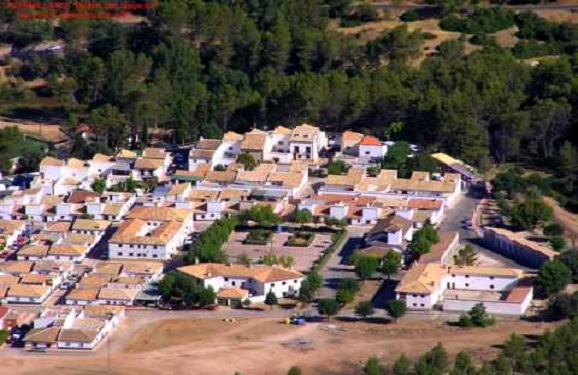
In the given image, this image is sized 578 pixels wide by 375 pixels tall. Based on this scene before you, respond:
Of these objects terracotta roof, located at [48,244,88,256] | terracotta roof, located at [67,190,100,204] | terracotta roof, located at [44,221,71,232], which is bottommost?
terracotta roof, located at [48,244,88,256]

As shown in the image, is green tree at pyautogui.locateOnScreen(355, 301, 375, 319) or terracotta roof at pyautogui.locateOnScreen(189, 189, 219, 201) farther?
terracotta roof at pyautogui.locateOnScreen(189, 189, 219, 201)

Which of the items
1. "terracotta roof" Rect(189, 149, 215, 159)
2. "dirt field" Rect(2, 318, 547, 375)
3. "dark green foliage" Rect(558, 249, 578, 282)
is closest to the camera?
"dirt field" Rect(2, 318, 547, 375)

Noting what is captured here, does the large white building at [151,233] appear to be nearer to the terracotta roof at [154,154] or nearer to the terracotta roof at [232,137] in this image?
the terracotta roof at [154,154]

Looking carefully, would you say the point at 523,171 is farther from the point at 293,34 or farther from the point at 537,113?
the point at 293,34

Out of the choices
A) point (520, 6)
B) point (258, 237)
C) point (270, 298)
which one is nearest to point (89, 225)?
point (258, 237)

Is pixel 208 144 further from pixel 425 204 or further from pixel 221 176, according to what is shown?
pixel 425 204

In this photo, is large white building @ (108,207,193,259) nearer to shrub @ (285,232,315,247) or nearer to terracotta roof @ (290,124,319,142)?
shrub @ (285,232,315,247)

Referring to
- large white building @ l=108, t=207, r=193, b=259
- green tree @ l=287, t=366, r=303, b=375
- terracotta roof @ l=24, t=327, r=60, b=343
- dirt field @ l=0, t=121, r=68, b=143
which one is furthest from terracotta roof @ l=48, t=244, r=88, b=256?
dirt field @ l=0, t=121, r=68, b=143

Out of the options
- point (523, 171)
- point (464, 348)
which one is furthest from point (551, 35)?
point (464, 348)
